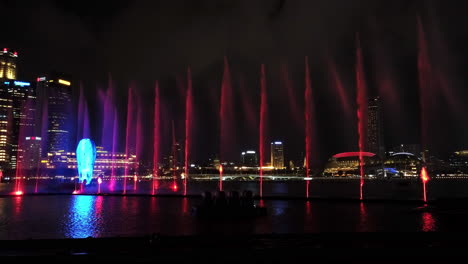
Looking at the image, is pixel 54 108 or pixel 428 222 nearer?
pixel 428 222

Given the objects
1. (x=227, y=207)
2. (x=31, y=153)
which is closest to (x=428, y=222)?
(x=227, y=207)

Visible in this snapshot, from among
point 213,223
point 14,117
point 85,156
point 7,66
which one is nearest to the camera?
point 213,223

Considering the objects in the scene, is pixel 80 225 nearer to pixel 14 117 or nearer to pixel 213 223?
pixel 213 223

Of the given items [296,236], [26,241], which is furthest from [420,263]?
[26,241]

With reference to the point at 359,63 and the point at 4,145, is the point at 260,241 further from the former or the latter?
the point at 4,145

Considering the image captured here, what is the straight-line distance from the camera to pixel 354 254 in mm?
10531

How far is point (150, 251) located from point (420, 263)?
25.3ft

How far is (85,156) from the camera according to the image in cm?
5750

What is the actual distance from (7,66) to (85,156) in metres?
174

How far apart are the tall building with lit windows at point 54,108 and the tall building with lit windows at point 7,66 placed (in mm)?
14678

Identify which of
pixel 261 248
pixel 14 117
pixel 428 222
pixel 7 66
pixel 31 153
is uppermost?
pixel 7 66

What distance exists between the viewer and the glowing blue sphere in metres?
56.0

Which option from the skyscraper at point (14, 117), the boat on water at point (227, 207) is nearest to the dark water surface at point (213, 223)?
the boat on water at point (227, 207)

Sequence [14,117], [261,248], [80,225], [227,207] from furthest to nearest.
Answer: [14,117] < [227,207] < [80,225] < [261,248]
